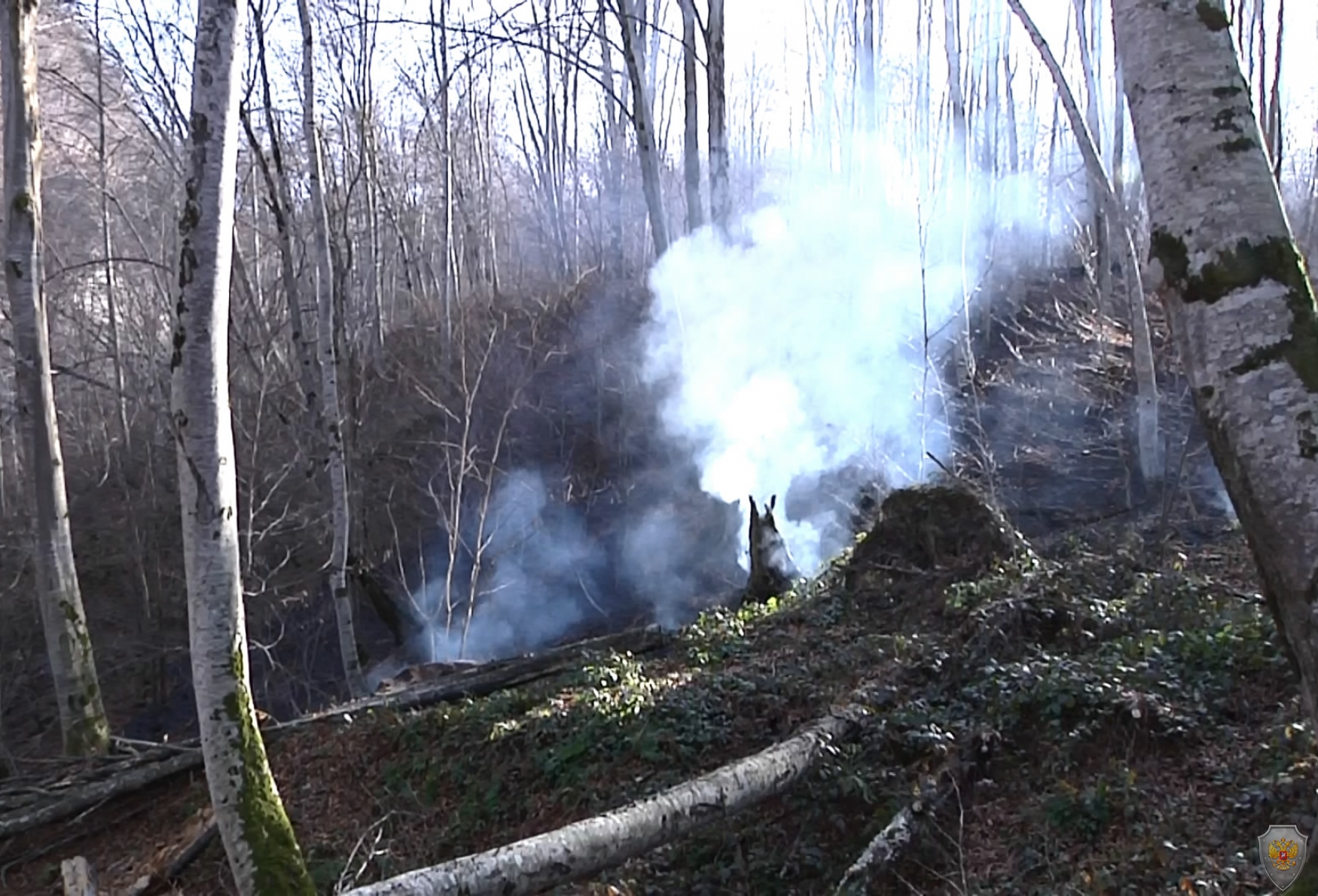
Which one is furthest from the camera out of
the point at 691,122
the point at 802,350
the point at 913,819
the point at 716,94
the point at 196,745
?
the point at 802,350

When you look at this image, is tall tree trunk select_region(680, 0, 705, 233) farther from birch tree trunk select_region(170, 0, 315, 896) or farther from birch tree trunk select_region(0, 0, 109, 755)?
birch tree trunk select_region(170, 0, 315, 896)

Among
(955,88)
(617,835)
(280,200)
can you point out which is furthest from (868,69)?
(617,835)

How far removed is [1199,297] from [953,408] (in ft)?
45.5

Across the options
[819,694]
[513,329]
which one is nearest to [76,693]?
[819,694]

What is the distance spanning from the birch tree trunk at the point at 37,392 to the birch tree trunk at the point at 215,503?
191 inches

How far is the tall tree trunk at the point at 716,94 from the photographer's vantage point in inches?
597

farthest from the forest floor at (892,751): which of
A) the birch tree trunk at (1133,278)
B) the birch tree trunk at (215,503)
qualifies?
the birch tree trunk at (1133,278)

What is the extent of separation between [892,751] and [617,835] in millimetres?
1933

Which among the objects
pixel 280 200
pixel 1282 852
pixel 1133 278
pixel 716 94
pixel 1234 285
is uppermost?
pixel 716 94

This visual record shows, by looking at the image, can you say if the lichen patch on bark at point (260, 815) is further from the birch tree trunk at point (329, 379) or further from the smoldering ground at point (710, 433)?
the smoldering ground at point (710, 433)

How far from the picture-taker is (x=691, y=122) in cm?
1591

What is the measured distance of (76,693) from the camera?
8.21m

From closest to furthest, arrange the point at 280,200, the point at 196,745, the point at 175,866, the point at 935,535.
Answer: the point at 175,866 → the point at 196,745 → the point at 935,535 → the point at 280,200

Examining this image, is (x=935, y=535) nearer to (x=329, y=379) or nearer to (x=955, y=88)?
(x=329, y=379)
